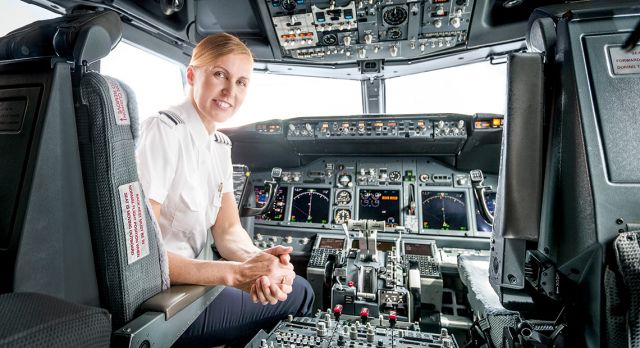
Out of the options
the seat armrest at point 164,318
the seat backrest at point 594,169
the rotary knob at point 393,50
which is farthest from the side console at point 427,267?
the rotary knob at point 393,50

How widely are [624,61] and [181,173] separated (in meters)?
1.29

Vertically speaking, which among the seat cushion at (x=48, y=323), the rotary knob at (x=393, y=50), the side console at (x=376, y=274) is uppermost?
the rotary knob at (x=393, y=50)

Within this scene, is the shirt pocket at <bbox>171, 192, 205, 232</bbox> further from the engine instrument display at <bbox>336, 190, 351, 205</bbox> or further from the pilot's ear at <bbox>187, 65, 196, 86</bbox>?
the engine instrument display at <bbox>336, 190, 351, 205</bbox>

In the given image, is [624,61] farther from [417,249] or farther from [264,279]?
[417,249]

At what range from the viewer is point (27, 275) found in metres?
0.67

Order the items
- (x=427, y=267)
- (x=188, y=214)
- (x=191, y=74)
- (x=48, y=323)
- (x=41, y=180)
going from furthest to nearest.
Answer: (x=427, y=267) < (x=191, y=74) < (x=188, y=214) < (x=41, y=180) < (x=48, y=323)

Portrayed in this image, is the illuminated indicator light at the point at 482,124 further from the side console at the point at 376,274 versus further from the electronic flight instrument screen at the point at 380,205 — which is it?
the side console at the point at 376,274

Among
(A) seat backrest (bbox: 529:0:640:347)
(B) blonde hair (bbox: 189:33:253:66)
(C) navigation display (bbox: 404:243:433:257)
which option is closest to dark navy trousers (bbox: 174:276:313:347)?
(B) blonde hair (bbox: 189:33:253:66)

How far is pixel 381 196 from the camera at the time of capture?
2.95m

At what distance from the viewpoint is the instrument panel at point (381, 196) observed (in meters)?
2.74

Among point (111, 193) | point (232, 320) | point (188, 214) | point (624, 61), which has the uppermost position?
point (624, 61)

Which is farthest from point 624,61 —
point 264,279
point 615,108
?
point 264,279

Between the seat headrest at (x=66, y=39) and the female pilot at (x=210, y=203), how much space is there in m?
0.33

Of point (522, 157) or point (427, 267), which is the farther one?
point (427, 267)
